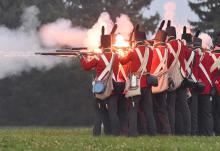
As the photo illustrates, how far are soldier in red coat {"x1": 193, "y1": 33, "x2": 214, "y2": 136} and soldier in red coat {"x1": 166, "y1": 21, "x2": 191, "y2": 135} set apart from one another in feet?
2.35

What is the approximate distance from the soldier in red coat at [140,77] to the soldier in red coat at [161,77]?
19.0 inches

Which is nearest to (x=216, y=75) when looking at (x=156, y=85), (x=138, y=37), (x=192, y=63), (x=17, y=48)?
(x=192, y=63)

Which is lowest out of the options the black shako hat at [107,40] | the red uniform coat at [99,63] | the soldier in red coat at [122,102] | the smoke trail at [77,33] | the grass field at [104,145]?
the grass field at [104,145]

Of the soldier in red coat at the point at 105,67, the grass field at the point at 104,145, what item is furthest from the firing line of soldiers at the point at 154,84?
the grass field at the point at 104,145

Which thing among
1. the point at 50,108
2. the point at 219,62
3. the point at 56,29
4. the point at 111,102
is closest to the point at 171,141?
the point at 111,102

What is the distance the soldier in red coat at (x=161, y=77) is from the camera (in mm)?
18547

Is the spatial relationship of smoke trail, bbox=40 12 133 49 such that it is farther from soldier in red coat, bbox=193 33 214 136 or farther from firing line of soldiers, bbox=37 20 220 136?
soldier in red coat, bbox=193 33 214 136

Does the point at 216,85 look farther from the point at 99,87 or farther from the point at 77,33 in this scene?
the point at 77,33

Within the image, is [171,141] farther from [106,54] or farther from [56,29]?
[56,29]

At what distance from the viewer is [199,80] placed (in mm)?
19703

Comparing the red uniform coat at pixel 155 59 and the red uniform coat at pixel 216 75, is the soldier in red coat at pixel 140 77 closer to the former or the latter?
the red uniform coat at pixel 155 59

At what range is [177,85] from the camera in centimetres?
1889

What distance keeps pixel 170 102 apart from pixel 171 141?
3467 mm

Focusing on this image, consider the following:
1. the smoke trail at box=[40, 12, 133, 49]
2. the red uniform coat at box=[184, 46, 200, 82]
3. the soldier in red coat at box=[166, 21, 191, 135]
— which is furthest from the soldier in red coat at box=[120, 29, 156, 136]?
the smoke trail at box=[40, 12, 133, 49]
